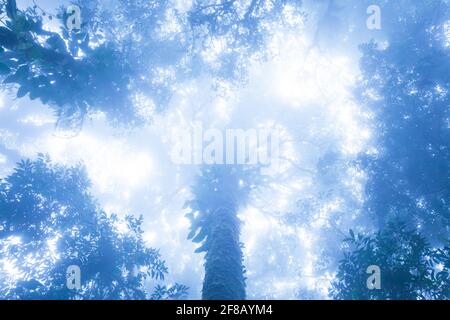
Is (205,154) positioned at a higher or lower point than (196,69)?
lower

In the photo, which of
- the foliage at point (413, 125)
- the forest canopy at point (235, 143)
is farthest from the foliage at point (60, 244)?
the foliage at point (413, 125)

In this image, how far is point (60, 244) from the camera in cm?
1160

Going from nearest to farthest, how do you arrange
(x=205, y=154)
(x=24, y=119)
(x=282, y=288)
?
(x=205, y=154), (x=282, y=288), (x=24, y=119)

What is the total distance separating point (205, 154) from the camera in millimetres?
18266

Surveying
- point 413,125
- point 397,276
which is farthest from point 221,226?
point 413,125

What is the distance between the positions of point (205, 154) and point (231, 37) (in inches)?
268

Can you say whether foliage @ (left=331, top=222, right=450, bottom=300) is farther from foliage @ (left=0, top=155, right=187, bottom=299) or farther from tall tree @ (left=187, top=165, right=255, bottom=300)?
foliage @ (left=0, top=155, right=187, bottom=299)

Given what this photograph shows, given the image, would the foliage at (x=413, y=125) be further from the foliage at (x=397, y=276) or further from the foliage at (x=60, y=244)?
the foliage at (x=60, y=244)

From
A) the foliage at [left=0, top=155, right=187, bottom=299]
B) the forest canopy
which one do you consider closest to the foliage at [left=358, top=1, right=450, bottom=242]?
the forest canopy

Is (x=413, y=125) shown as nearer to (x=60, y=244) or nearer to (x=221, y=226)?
(x=221, y=226)

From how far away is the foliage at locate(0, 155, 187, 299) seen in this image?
419 inches
